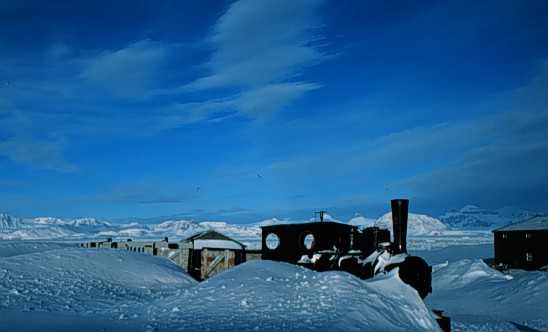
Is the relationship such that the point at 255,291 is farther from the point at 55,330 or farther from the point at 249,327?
the point at 55,330

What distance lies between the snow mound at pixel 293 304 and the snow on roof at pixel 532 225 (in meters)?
41.7

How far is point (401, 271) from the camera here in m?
12.6

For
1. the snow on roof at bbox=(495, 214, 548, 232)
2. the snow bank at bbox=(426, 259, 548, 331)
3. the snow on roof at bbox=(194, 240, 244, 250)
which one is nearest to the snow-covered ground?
the snow bank at bbox=(426, 259, 548, 331)

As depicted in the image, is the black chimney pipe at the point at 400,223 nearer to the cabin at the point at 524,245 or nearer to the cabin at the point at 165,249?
the cabin at the point at 165,249

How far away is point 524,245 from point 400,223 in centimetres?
4010

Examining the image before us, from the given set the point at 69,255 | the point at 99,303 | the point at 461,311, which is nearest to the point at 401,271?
the point at 99,303

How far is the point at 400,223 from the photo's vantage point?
1366 centimetres

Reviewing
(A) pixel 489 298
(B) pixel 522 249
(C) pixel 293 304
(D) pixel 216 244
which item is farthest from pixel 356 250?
(B) pixel 522 249

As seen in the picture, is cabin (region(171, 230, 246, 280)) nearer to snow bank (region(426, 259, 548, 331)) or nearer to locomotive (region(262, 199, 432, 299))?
locomotive (region(262, 199, 432, 299))

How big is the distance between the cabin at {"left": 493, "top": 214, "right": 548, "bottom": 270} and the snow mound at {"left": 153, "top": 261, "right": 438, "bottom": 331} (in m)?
40.0

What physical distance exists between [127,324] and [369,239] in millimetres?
14939

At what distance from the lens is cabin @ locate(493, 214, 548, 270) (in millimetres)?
46219

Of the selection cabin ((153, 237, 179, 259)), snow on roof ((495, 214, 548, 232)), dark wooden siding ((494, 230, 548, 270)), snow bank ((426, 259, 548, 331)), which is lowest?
snow bank ((426, 259, 548, 331))

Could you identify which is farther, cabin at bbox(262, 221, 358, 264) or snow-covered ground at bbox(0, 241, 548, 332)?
cabin at bbox(262, 221, 358, 264)
